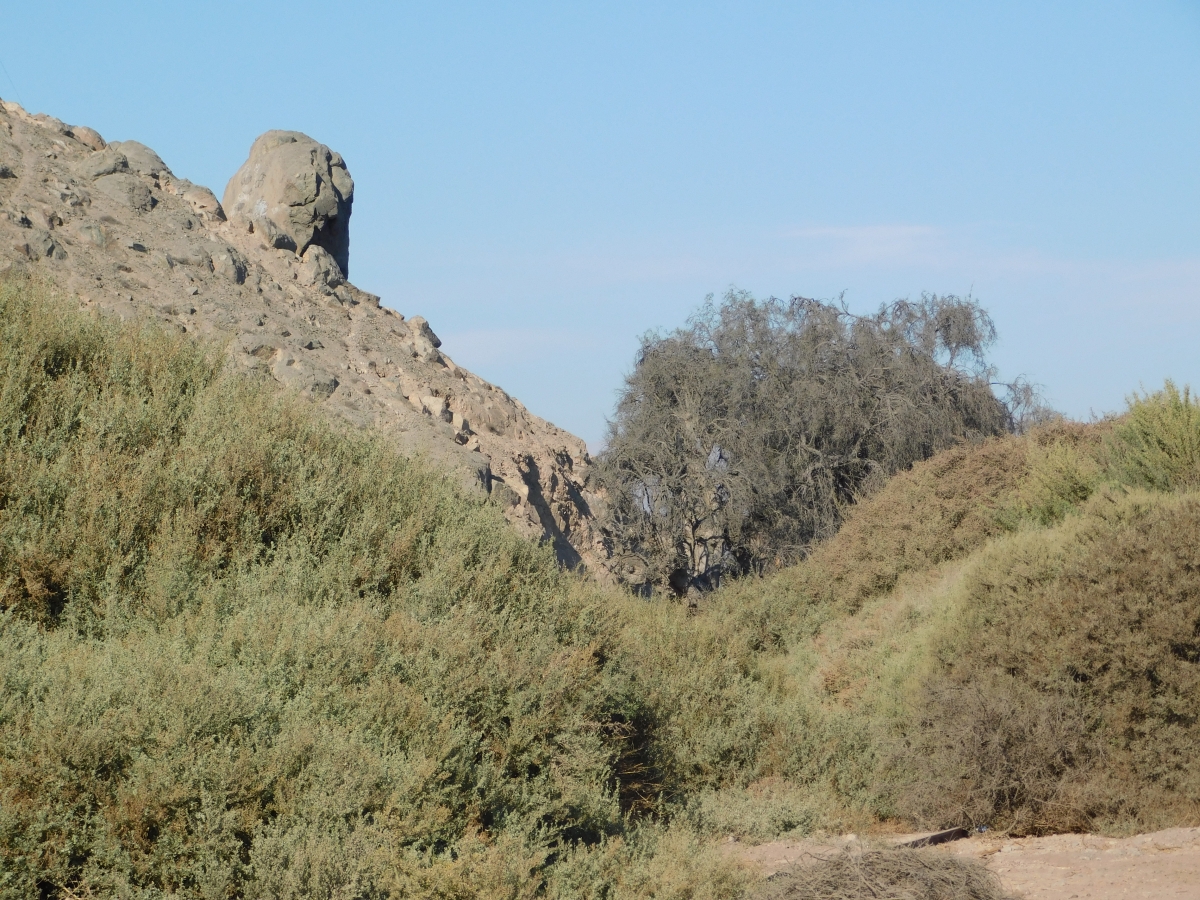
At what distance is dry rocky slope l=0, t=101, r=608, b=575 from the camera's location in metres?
20.0

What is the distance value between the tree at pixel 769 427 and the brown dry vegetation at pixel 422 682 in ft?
30.1

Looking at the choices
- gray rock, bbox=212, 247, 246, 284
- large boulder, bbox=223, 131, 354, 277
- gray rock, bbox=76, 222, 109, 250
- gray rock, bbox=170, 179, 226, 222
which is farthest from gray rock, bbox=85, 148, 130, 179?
gray rock, bbox=212, 247, 246, 284

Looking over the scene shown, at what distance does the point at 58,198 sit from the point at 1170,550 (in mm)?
21070

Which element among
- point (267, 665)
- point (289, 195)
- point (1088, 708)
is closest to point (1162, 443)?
point (1088, 708)

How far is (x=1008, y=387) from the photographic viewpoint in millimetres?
26375

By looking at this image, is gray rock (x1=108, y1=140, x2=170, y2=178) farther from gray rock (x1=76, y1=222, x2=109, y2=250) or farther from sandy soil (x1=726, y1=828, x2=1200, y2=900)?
sandy soil (x1=726, y1=828, x2=1200, y2=900)

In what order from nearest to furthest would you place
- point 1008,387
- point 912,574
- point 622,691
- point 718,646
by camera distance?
point 622,691 < point 718,646 < point 912,574 < point 1008,387

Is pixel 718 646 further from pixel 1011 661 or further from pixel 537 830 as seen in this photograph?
pixel 537 830

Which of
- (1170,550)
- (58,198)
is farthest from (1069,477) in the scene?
(58,198)

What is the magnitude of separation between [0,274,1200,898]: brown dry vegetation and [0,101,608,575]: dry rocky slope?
24.1 ft

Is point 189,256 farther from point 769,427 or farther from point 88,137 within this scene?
point 769,427

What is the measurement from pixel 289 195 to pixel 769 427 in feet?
43.7

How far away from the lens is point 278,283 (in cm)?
2464

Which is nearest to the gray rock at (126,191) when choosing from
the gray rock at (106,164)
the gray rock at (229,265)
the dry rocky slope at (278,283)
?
the dry rocky slope at (278,283)
